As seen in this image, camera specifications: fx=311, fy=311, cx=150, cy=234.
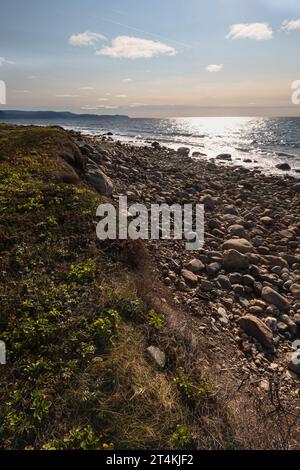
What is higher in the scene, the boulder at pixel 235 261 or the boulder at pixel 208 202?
the boulder at pixel 208 202

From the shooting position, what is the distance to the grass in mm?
3461

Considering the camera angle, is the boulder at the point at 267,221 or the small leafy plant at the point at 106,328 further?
the boulder at the point at 267,221

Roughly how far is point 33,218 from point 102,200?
1.99 meters

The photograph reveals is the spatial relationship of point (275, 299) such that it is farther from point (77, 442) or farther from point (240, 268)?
point (77, 442)

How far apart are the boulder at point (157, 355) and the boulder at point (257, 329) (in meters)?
2.54

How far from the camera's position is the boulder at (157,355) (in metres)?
4.38

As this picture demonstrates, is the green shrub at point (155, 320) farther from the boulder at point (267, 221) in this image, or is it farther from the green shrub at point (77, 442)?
the boulder at point (267, 221)

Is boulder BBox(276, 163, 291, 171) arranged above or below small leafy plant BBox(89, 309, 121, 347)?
above

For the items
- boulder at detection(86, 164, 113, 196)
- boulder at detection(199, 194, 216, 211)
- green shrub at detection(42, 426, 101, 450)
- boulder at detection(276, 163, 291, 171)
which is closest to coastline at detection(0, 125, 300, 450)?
green shrub at detection(42, 426, 101, 450)

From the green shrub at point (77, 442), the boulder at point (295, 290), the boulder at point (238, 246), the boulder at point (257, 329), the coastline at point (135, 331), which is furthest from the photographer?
the boulder at point (238, 246)

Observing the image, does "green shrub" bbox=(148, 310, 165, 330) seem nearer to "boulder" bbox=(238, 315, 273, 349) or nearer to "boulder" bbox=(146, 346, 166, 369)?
"boulder" bbox=(146, 346, 166, 369)

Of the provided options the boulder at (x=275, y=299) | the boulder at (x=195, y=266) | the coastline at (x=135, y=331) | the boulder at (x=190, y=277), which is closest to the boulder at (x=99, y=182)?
the coastline at (x=135, y=331)

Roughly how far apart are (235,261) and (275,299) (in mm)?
1674
